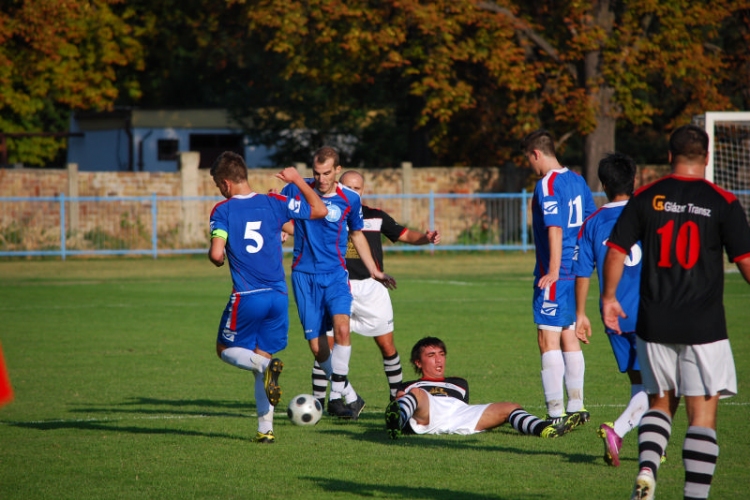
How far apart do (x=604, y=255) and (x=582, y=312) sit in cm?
44

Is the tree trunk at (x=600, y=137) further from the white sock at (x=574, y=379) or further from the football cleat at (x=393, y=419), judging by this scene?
the football cleat at (x=393, y=419)

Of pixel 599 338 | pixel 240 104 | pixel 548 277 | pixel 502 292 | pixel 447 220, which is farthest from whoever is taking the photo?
pixel 240 104

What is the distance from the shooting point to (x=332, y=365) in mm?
8680

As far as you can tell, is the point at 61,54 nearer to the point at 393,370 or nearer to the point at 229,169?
the point at 393,370

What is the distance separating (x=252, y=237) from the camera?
Answer: 24.2ft

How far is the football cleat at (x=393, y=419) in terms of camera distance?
723cm

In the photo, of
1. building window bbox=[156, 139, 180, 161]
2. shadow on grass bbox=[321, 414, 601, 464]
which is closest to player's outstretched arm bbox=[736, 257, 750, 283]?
shadow on grass bbox=[321, 414, 601, 464]

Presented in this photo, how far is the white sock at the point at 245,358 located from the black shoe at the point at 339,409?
58.8 inches

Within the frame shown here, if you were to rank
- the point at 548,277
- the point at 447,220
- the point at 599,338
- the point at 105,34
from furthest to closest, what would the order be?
the point at 105,34, the point at 447,220, the point at 599,338, the point at 548,277

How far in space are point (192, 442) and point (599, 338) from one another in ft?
25.4

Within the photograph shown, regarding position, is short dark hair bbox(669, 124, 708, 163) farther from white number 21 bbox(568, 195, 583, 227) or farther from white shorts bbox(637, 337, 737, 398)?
white number 21 bbox(568, 195, 583, 227)

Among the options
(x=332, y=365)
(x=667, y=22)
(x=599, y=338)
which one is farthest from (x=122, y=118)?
(x=332, y=365)

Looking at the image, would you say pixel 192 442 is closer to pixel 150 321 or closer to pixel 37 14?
pixel 150 321

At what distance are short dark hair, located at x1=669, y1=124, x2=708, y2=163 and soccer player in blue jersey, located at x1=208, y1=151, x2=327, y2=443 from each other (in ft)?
9.76
